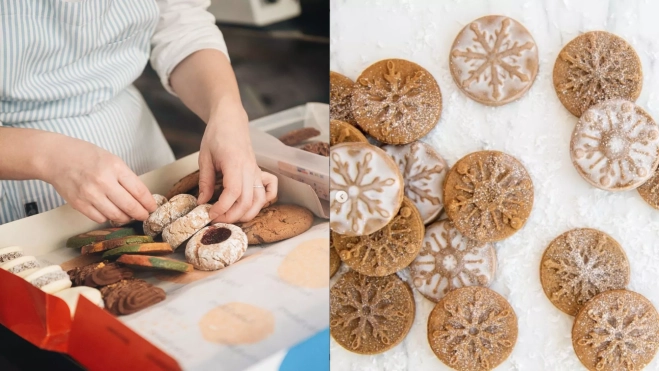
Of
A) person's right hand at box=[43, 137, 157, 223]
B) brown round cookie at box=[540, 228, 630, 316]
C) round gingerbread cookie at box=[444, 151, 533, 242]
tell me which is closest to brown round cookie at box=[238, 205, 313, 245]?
person's right hand at box=[43, 137, 157, 223]

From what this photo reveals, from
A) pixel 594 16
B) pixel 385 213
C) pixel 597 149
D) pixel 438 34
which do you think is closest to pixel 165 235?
pixel 385 213

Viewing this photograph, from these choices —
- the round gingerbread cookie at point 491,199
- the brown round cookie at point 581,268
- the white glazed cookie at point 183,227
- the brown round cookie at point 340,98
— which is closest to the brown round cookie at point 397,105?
the brown round cookie at point 340,98

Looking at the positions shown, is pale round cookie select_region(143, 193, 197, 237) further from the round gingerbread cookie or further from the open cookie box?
the round gingerbread cookie

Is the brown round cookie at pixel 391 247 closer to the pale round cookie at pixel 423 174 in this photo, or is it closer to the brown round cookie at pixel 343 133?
the pale round cookie at pixel 423 174

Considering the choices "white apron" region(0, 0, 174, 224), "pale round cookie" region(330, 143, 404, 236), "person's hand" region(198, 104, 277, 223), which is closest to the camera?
"white apron" region(0, 0, 174, 224)

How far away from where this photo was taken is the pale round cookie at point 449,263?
108cm

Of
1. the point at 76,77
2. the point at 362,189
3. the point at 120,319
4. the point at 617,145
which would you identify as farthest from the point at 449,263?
the point at 76,77

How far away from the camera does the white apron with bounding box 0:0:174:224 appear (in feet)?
2.00

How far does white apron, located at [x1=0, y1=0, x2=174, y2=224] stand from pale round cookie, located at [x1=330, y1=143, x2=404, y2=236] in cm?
39

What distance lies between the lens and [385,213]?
100cm

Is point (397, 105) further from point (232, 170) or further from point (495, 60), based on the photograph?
point (232, 170)

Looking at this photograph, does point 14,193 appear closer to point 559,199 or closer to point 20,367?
point 20,367

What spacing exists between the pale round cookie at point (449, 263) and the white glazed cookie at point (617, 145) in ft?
0.87

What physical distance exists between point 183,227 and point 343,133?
17.9 inches
